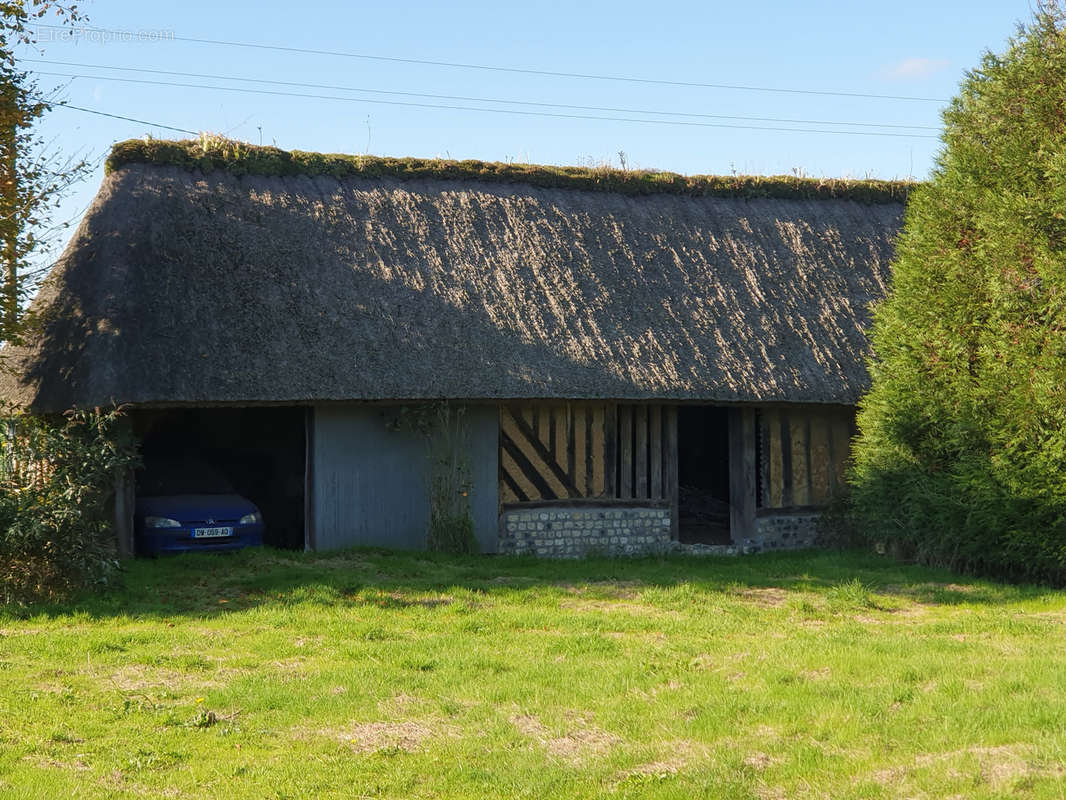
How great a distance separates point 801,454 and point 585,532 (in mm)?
3635

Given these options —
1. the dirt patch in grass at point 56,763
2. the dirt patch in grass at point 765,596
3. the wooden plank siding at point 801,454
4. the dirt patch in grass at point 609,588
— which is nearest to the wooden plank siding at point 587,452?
the wooden plank siding at point 801,454

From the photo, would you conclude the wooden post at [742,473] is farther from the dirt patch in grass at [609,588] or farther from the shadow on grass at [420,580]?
the dirt patch in grass at [609,588]

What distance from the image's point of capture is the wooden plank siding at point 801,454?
16094 mm

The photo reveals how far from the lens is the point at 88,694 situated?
7.30 metres

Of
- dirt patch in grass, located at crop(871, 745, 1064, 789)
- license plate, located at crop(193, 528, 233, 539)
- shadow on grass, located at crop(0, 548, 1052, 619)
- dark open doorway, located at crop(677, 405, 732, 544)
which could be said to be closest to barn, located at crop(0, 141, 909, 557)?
license plate, located at crop(193, 528, 233, 539)

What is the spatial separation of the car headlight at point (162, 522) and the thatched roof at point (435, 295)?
146 cm

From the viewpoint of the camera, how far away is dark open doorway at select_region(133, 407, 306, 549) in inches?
640

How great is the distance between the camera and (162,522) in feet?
42.7

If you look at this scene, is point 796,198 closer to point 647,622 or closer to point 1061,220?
point 1061,220

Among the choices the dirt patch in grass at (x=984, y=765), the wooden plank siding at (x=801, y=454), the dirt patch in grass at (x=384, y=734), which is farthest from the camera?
the wooden plank siding at (x=801, y=454)

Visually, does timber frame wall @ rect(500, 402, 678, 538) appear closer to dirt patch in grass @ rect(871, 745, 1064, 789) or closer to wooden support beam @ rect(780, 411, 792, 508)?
wooden support beam @ rect(780, 411, 792, 508)

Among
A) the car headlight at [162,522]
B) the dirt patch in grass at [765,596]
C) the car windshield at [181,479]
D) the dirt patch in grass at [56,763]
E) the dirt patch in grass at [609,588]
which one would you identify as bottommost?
the dirt patch in grass at [56,763]

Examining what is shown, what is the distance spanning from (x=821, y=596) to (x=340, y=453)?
6.28m

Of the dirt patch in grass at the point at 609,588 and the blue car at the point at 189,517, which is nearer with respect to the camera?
the dirt patch in grass at the point at 609,588
